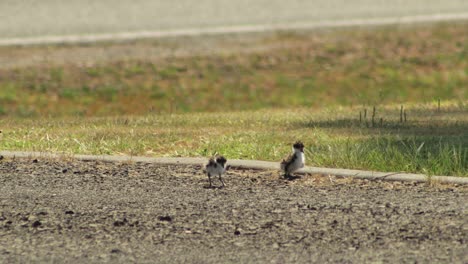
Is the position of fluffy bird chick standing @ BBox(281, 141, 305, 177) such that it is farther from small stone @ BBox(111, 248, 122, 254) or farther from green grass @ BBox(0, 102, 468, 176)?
small stone @ BBox(111, 248, 122, 254)

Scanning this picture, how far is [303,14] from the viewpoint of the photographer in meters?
31.3

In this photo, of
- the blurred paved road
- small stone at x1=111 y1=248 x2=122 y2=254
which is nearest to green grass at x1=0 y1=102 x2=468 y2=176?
small stone at x1=111 y1=248 x2=122 y2=254

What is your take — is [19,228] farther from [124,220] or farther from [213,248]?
[213,248]

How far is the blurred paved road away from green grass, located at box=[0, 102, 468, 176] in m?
13.7

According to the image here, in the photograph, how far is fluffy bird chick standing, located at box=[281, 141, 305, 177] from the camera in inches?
381

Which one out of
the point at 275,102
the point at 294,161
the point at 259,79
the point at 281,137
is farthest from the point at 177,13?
the point at 294,161

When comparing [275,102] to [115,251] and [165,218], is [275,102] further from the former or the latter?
[115,251]

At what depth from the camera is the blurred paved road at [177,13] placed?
2894cm

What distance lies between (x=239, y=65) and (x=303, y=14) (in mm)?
7636

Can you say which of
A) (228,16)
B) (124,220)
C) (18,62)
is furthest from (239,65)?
(124,220)

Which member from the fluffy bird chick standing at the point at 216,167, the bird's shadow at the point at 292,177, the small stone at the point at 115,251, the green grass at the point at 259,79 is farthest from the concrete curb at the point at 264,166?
the green grass at the point at 259,79

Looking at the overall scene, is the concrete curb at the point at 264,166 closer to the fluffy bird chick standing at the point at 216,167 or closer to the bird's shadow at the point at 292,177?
the bird's shadow at the point at 292,177

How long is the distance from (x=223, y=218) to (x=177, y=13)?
22878mm

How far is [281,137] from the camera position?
12492 mm
